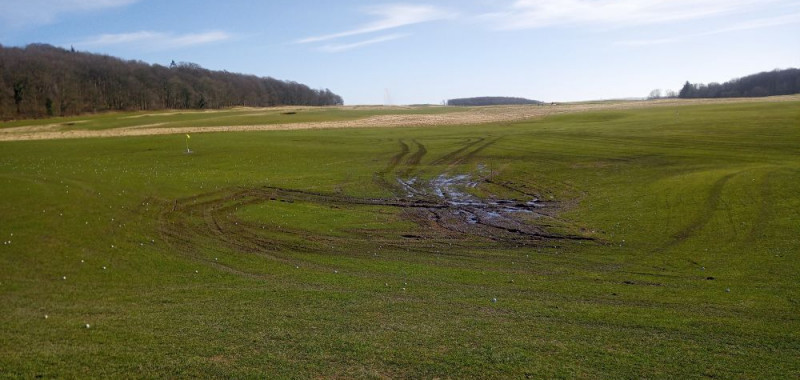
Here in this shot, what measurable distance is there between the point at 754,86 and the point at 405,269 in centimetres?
19746

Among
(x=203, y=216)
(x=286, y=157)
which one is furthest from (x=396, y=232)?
(x=286, y=157)

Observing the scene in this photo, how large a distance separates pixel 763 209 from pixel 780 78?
181 metres

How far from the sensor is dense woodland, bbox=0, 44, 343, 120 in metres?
122

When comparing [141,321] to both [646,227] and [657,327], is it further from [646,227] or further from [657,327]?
[646,227]

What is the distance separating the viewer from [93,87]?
141875mm

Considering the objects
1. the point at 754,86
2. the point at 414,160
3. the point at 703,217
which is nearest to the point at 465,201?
the point at 703,217

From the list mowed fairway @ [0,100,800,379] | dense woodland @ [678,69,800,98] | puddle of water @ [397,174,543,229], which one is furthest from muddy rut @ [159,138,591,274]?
dense woodland @ [678,69,800,98]

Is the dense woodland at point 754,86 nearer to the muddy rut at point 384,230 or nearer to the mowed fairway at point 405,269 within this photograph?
the mowed fairway at point 405,269

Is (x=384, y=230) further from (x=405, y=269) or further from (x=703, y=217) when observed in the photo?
(x=703, y=217)

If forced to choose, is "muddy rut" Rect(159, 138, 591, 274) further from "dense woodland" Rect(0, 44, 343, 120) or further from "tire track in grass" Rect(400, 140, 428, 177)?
"dense woodland" Rect(0, 44, 343, 120)

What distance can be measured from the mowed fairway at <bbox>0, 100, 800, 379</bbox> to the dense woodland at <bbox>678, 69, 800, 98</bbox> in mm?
149319

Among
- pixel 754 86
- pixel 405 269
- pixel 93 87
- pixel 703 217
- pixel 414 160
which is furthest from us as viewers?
pixel 754 86

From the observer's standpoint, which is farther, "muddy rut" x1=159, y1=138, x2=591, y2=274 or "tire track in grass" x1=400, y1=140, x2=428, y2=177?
"tire track in grass" x1=400, y1=140, x2=428, y2=177

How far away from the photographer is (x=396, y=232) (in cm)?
2612
